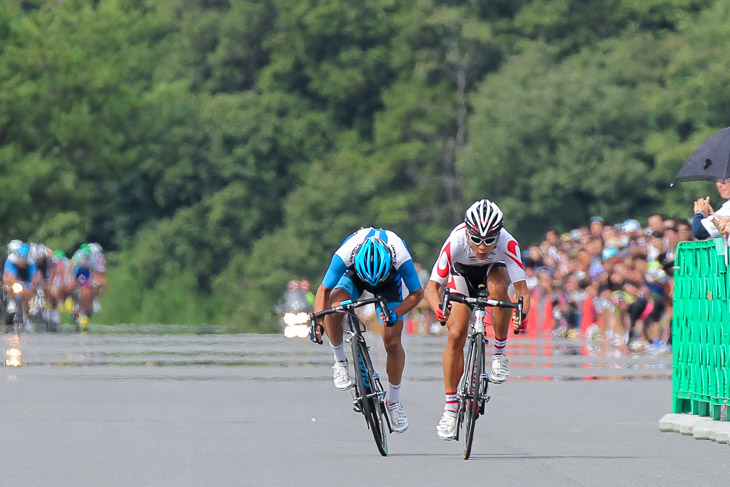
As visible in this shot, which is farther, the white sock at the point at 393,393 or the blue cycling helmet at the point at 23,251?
the blue cycling helmet at the point at 23,251

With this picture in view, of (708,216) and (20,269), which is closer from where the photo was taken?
(708,216)

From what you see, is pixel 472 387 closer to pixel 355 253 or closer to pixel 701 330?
pixel 355 253

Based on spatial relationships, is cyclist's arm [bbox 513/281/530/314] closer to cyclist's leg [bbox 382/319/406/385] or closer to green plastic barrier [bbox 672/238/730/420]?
cyclist's leg [bbox 382/319/406/385]

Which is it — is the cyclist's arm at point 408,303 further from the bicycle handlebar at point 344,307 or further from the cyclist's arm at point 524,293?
the cyclist's arm at point 524,293

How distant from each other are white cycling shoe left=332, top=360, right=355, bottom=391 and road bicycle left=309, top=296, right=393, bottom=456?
65 millimetres

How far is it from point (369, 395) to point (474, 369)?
0.66 metres

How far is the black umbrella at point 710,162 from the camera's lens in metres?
14.3

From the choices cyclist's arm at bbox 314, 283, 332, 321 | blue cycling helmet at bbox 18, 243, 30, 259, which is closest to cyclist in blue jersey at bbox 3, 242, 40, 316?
blue cycling helmet at bbox 18, 243, 30, 259

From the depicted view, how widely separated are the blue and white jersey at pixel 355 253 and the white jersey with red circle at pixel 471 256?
22 centimetres

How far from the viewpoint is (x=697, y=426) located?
13.1 metres

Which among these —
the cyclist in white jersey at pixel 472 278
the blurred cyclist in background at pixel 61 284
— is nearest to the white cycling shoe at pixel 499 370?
the cyclist in white jersey at pixel 472 278

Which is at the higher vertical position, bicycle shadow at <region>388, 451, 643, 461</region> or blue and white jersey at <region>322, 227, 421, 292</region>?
blue and white jersey at <region>322, 227, 421, 292</region>

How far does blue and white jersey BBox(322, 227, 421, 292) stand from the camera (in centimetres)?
1258

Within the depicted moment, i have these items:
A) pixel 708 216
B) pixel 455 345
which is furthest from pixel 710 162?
pixel 455 345
